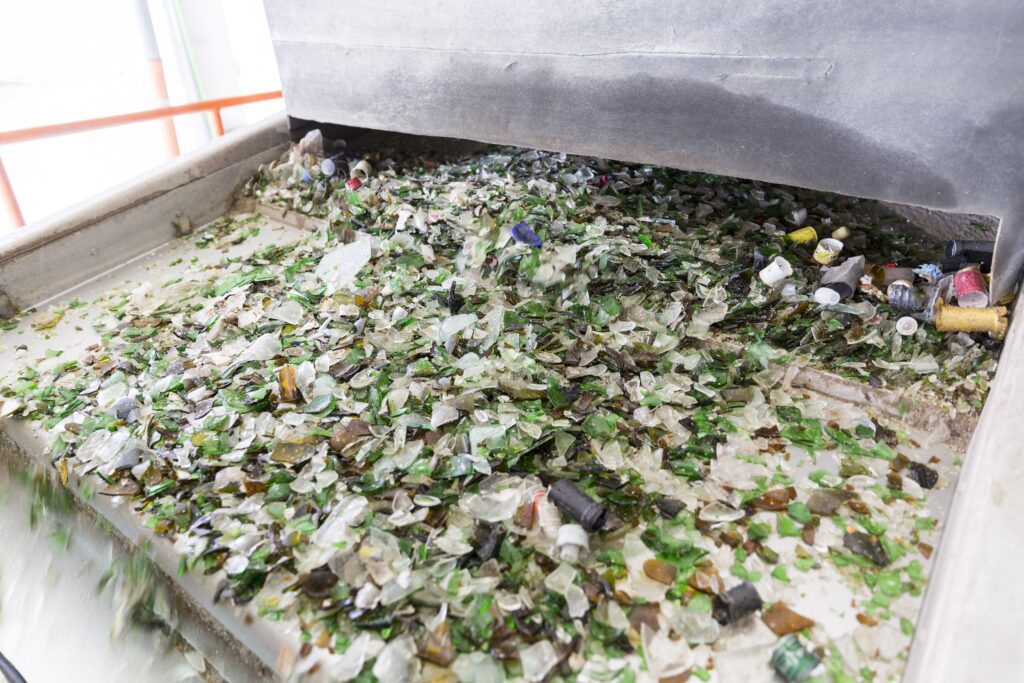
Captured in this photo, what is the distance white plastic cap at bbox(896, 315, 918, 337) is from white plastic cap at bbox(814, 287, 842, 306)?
0.55ft

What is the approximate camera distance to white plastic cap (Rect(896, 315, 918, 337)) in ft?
5.43

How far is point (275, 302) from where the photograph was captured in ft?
7.08

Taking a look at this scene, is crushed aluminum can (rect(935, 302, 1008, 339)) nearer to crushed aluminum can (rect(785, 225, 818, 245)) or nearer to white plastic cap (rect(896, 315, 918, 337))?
white plastic cap (rect(896, 315, 918, 337))

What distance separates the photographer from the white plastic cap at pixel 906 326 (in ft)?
5.43

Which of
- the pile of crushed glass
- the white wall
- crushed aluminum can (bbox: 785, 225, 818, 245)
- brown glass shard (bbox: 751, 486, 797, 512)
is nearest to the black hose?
the pile of crushed glass

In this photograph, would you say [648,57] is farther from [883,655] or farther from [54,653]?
[54,653]

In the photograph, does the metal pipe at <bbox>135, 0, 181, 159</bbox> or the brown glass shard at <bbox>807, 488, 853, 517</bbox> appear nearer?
the brown glass shard at <bbox>807, 488, 853, 517</bbox>

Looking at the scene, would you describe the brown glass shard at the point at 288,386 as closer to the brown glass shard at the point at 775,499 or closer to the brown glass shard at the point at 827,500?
the brown glass shard at the point at 775,499

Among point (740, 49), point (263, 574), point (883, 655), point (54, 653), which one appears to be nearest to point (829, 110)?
point (740, 49)

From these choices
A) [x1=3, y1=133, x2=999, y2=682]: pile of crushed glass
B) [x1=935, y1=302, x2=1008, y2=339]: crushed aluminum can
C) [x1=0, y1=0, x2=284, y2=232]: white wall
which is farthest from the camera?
[x1=0, y1=0, x2=284, y2=232]: white wall

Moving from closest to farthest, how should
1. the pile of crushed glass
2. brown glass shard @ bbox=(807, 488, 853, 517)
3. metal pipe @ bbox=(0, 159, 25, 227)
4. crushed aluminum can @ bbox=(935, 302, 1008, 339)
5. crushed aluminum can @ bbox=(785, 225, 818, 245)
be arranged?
1. the pile of crushed glass
2. brown glass shard @ bbox=(807, 488, 853, 517)
3. crushed aluminum can @ bbox=(935, 302, 1008, 339)
4. crushed aluminum can @ bbox=(785, 225, 818, 245)
5. metal pipe @ bbox=(0, 159, 25, 227)

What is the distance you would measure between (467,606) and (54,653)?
109 cm

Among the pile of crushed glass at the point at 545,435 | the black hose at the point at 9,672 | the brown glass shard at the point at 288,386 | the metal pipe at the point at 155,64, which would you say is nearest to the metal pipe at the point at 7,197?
the metal pipe at the point at 155,64

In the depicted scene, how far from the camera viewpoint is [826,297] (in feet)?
5.86
